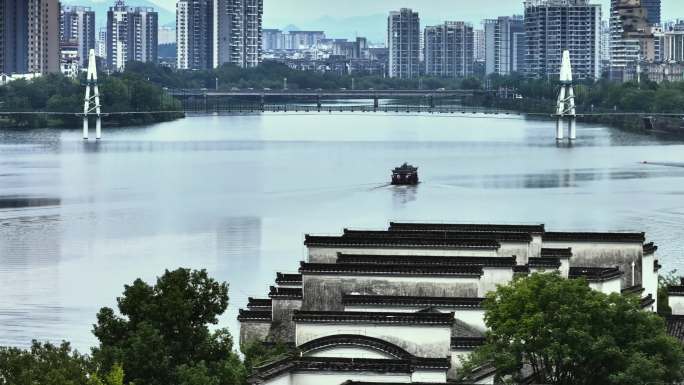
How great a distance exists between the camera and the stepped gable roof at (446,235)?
48.0 feet

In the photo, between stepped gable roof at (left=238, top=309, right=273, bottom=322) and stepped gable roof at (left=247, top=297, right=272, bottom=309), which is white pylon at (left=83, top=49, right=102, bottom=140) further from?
stepped gable roof at (left=238, top=309, right=273, bottom=322)

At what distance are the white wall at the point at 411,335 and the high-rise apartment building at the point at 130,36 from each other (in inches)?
5087

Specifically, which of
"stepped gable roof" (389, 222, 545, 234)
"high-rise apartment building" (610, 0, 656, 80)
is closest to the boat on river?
"stepped gable roof" (389, 222, 545, 234)

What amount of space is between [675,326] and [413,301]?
2.04 meters

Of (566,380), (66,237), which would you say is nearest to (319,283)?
(566,380)

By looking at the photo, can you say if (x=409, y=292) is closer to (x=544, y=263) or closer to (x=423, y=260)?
(x=423, y=260)

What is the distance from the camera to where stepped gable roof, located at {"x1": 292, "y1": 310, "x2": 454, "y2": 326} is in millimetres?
11539

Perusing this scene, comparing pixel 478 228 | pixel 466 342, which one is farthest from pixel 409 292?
pixel 478 228

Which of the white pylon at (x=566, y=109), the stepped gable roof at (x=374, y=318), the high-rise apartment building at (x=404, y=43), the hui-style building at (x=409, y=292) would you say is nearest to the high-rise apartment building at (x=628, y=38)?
the high-rise apartment building at (x=404, y=43)

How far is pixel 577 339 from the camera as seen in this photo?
1105 cm

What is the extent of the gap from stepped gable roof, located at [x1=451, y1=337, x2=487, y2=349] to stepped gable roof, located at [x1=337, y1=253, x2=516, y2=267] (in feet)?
4.56

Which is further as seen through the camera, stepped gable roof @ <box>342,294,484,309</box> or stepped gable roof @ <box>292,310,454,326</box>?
stepped gable roof @ <box>342,294,484,309</box>

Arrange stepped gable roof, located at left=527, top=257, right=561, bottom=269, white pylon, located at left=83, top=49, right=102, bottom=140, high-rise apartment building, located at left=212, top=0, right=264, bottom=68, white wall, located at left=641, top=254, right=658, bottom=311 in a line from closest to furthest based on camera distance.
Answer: stepped gable roof, located at left=527, top=257, right=561, bottom=269 < white wall, located at left=641, top=254, right=658, bottom=311 < white pylon, located at left=83, top=49, right=102, bottom=140 < high-rise apartment building, located at left=212, top=0, right=264, bottom=68

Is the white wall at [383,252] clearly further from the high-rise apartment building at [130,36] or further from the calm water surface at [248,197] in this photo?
the high-rise apartment building at [130,36]
